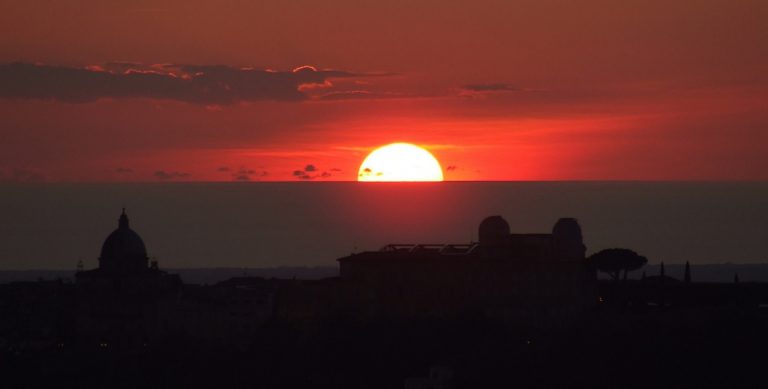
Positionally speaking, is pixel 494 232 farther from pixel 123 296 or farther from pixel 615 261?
pixel 123 296

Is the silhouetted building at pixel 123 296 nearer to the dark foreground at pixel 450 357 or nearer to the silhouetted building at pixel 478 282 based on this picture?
the dark foreground at pixel 450 357

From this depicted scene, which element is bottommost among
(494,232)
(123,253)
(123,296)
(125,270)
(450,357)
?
(450,357)

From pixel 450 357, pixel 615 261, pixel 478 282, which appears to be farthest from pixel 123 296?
pixel 450 357

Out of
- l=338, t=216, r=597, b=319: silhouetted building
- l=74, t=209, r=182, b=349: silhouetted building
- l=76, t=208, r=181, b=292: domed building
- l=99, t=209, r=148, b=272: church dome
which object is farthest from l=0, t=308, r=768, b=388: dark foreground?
l=99, t=209, r=148, b=272: church dome

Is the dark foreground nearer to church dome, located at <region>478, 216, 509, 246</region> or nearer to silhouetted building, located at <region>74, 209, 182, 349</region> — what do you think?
church dome, located at <region>478, 216, 509, 246</region>

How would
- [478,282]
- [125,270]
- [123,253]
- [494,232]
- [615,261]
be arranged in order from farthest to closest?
[123,253]
[125,270]
[615,261]
[494,232]
[478,282]

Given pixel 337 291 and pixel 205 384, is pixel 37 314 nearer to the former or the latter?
pixel 337 291

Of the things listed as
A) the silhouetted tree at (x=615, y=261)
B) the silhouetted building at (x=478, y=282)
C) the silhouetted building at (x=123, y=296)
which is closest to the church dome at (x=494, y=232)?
the silhouetted building at (x=478, y=282)
